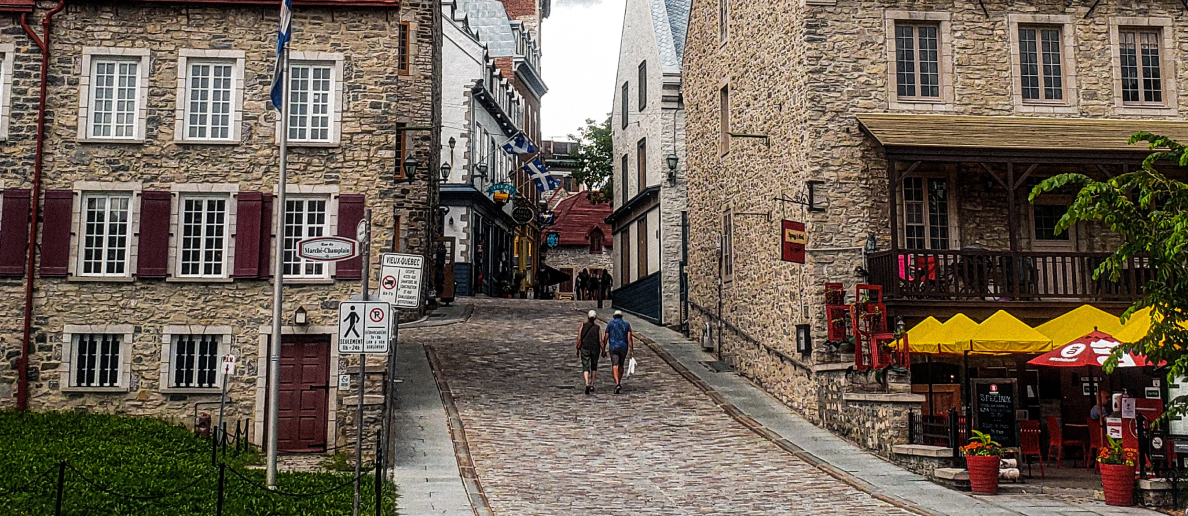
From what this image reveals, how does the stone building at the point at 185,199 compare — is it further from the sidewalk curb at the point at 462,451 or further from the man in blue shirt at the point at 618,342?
the man in blue shirt at the point at 618,342

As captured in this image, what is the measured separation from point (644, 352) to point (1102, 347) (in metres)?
13.0

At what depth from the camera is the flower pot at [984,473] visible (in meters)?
14.9

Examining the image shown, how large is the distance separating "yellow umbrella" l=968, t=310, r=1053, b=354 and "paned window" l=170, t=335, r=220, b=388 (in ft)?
41.5

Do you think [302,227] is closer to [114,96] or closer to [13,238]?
[114,96]

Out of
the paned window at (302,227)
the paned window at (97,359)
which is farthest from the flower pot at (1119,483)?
the paned window at (97,359)

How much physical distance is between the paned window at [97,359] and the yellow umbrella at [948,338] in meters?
13.5

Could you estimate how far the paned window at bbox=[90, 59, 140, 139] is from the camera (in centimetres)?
1989

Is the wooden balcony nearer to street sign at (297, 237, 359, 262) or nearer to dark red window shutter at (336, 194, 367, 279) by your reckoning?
dark red window shutter at (336, 194, 367, 279)

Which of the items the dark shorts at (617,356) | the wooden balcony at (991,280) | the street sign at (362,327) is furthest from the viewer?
the dark shorts at (617,356)

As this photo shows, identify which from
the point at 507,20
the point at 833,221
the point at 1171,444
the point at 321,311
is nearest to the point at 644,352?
the point at 833,221

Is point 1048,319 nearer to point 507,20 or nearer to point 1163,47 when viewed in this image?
point 1163,47

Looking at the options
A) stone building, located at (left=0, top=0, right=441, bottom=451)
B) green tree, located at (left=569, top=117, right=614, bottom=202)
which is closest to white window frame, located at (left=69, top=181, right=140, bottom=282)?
stone building, located at (left=0, top=0, right=441, bottom=451)

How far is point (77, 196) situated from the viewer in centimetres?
1955

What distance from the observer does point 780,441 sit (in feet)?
59.8
